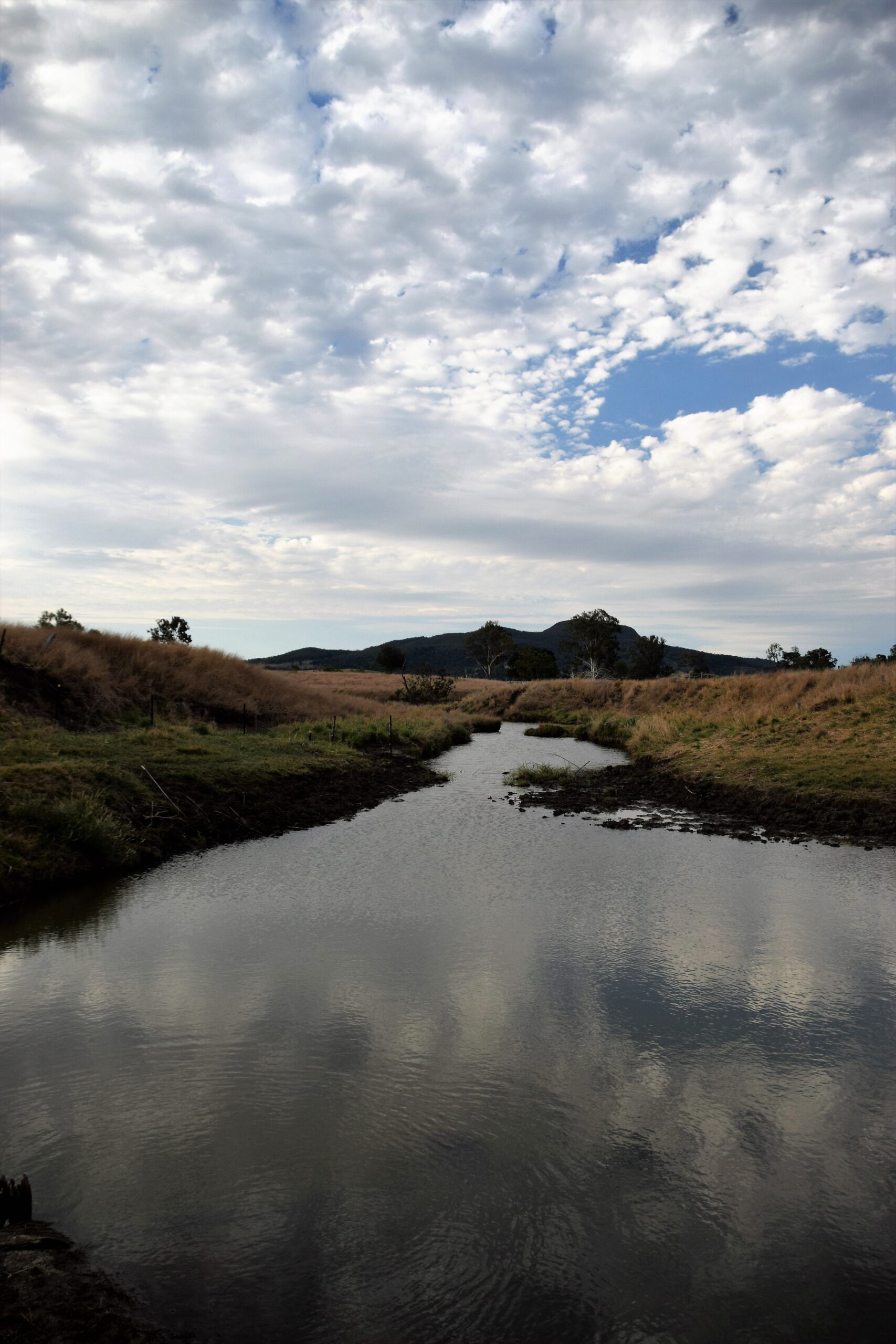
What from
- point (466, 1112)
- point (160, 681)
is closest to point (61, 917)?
point (466, 1112)

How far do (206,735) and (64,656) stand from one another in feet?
25.7

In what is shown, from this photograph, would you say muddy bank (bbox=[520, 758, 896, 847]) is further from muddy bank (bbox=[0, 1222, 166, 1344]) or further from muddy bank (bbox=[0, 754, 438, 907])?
muddy bank (bbox=[0, 1222, 166, 1344])

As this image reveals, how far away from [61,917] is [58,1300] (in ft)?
25.4

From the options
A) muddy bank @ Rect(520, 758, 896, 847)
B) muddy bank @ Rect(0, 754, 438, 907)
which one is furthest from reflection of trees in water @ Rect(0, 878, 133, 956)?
muddy bank @ Rect(520, 758, 896, 847)

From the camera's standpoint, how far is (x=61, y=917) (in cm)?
1079

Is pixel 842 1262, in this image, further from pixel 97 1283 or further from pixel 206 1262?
pixel 97 1283

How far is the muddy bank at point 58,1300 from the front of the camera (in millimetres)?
3662

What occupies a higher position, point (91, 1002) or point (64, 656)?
point (64, 656)

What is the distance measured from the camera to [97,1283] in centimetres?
407

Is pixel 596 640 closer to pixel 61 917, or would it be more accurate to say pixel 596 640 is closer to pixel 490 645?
pixel 490 645

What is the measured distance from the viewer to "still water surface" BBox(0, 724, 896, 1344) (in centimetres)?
416

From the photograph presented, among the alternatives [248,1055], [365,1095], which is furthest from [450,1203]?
[248,1055]

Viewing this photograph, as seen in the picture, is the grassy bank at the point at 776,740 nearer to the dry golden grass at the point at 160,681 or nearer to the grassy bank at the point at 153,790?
the grassy bank at the point at 153,790

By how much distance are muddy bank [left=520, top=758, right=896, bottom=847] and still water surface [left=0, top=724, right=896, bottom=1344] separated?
5465mm
